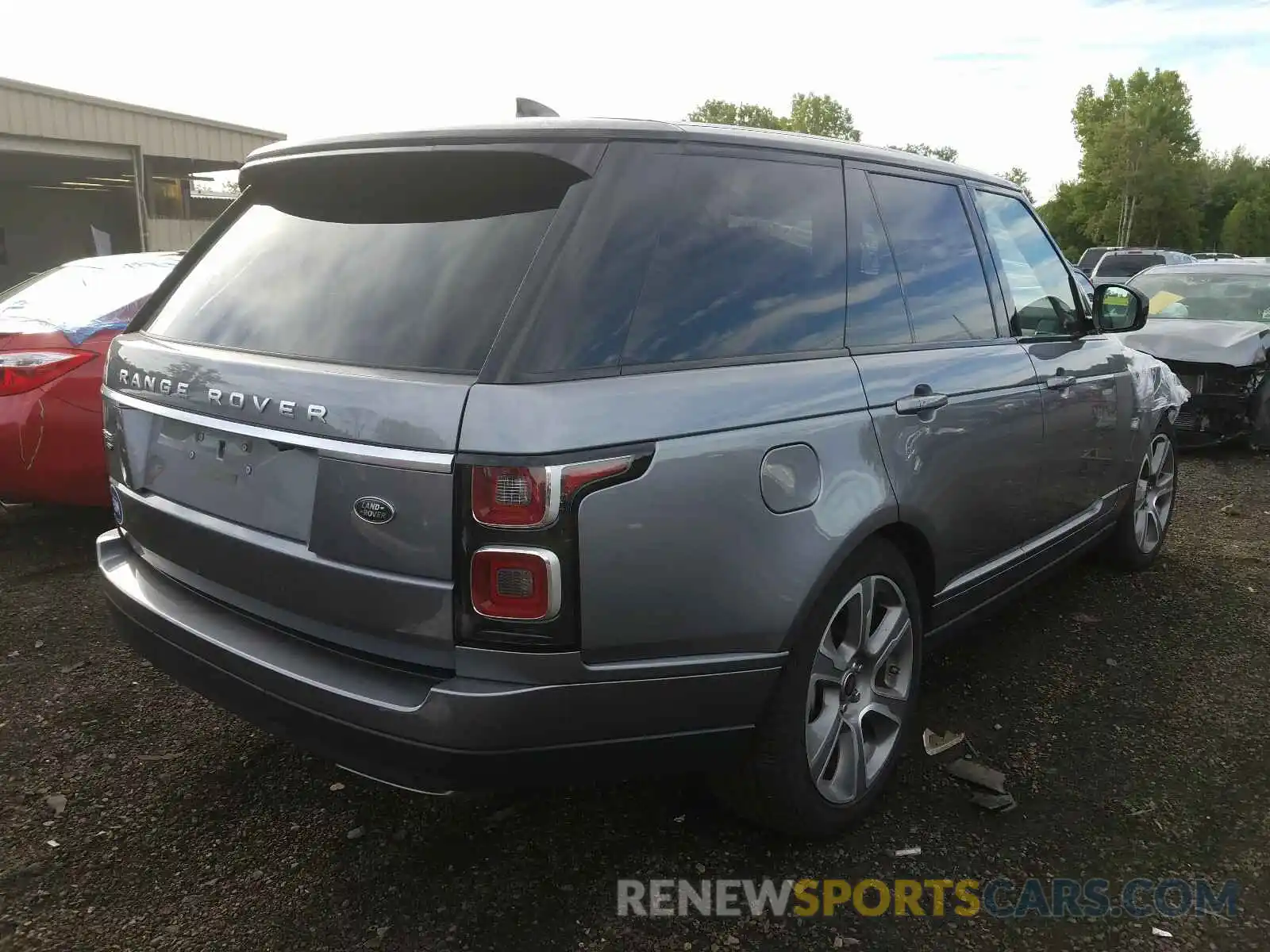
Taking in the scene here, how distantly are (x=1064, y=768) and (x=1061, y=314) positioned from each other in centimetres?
188

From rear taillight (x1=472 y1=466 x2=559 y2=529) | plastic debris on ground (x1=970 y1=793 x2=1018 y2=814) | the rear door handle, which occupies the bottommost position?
plastic debris on ground (x1=970 y1=793 x2=1018 y2=814)

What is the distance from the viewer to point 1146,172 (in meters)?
60.6

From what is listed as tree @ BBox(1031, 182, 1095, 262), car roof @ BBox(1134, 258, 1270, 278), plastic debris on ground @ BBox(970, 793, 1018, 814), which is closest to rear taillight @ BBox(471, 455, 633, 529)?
plastic debris on ground @ BBox(970, 793, 1018, 814)

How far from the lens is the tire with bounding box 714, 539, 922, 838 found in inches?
94.8

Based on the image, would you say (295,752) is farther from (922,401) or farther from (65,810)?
(922,401)

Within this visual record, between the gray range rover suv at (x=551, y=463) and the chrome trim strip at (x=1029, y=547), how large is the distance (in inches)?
8.2

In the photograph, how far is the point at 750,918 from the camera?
239cm

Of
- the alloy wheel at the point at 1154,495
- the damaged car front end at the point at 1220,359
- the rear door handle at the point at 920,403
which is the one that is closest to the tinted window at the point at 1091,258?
the damaged car front end at the point at 1220,359

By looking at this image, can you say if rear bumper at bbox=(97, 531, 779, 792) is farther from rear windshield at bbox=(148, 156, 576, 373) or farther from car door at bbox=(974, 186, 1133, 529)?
car door at bbox=(974, 186, 1133, 529)

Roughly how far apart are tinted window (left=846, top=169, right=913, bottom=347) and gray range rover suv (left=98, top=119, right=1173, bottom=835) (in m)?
0.01

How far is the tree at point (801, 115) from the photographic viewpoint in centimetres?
9519

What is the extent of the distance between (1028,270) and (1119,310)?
85 cm

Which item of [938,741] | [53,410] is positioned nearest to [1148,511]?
[938,741]

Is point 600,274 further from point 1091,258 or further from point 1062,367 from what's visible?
point 1091,258
